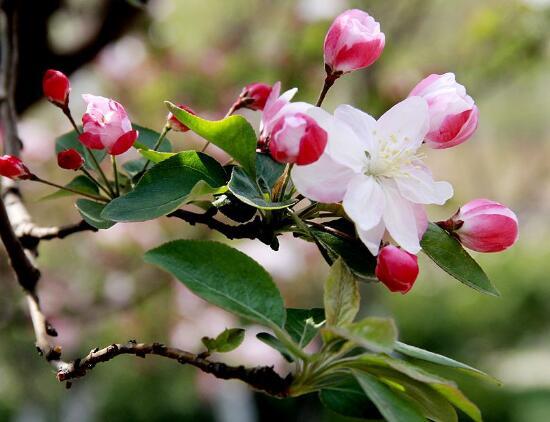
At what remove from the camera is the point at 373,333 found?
1.87 ft

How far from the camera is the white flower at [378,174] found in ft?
2.17

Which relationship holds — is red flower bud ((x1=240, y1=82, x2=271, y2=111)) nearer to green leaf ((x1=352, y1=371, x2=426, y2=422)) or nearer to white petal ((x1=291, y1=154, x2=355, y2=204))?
white petal ((x1=291, y1=154, x2=355, y2=204))

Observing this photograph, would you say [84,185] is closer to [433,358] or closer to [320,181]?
[320,181]

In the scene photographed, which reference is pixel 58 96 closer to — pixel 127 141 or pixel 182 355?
pixel 127 141

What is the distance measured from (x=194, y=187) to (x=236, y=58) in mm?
2962

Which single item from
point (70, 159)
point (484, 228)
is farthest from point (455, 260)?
point (70, 159)

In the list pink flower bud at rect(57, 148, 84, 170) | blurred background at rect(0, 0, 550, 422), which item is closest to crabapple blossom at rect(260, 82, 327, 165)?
pink flower bud at rect(57, 148, 84, 170)

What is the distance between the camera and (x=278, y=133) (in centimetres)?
65

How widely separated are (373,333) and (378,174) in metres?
0.19

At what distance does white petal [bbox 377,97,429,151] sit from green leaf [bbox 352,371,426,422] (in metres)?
0.22

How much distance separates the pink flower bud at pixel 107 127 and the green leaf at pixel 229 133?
0.17 ft

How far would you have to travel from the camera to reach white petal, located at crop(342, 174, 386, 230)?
65 centimetres

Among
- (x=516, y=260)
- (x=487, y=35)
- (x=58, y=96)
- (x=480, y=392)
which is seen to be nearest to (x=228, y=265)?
(x=58, y=96)

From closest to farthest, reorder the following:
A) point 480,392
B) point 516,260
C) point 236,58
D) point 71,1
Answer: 1. point 71,1
2. point 236,58
3. point 480,392
4. point 516,260
